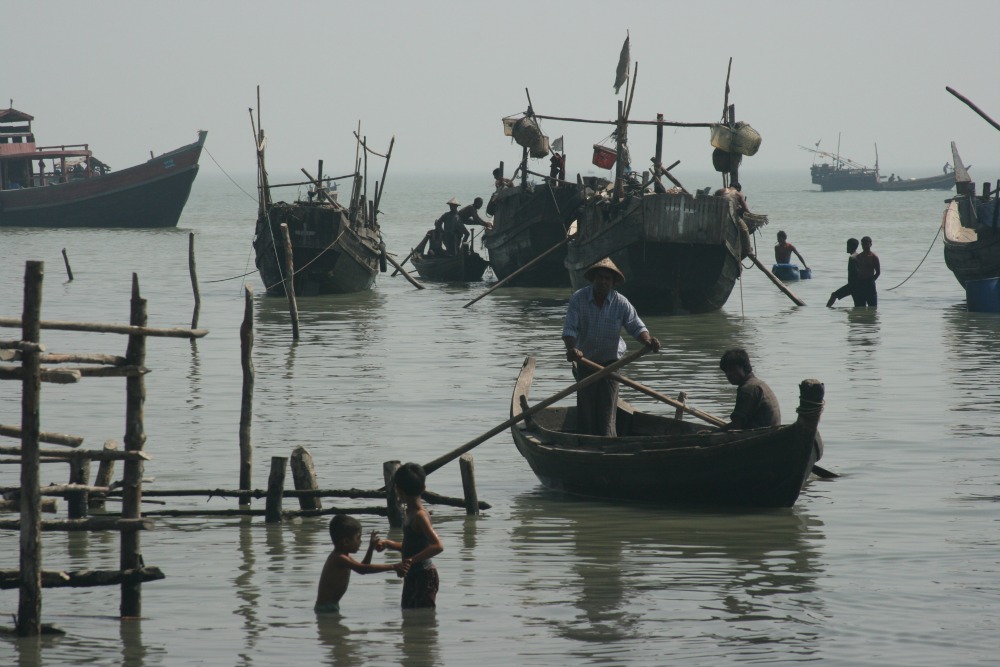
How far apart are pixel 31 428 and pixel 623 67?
20.2 metres

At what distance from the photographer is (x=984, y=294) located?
26266 mm

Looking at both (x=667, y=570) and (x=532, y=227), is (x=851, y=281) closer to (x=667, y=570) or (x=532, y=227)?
(x=532, y=227)

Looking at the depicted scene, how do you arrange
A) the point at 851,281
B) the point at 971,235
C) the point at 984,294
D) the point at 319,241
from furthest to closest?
the point at 319,241 → the point at 971,235 → the point at 851,281 → the point at 984,294

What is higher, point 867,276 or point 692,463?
point 867,276

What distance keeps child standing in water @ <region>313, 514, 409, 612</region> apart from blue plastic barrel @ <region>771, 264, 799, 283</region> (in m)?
26.1

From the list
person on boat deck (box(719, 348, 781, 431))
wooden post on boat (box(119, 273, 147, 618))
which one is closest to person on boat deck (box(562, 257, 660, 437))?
person on boat deck (box(719, 348, 781, 431))

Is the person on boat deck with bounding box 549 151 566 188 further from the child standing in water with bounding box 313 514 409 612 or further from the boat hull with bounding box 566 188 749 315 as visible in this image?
the child standing in water with bounding box 313 514 409 612

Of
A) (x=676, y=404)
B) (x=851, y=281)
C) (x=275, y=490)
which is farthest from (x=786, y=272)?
(x=275, y=490)

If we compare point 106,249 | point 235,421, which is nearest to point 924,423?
point 235,421

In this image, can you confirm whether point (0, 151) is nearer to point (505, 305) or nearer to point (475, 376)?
point (505, 305)

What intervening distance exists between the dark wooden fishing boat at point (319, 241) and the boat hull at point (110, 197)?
1236 inches

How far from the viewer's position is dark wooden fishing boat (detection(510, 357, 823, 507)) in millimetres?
9609

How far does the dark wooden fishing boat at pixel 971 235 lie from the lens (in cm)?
2567

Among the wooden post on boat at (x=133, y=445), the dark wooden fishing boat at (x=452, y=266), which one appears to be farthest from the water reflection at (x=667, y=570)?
the dark wooden fishing boat at (x=452, y=266)
